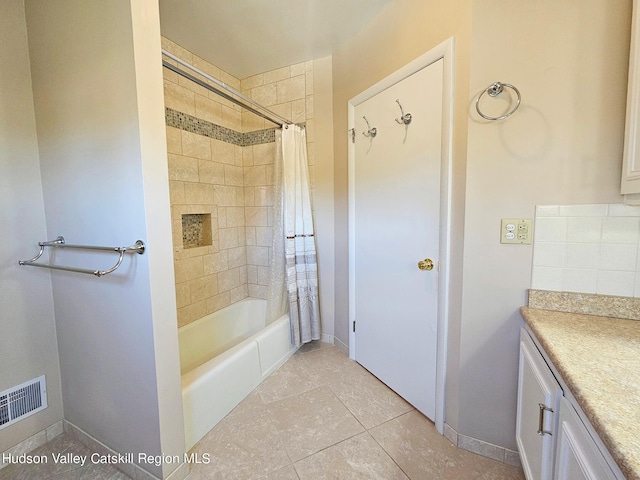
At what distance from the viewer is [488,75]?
121 cm

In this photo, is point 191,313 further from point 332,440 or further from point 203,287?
point 332,440

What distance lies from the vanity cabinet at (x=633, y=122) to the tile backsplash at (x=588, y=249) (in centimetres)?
13

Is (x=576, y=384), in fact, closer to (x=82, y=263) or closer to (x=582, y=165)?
(x=582, y=165)

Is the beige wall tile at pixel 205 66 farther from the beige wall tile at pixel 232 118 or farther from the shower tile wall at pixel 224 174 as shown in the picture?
the beige wall tile at pixel 232 118

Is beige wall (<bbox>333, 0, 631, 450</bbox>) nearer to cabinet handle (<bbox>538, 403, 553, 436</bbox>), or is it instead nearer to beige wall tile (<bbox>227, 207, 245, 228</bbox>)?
cabinet handle (<bbox>538, 403, 553, 436</bbox>)

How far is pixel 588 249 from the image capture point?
1.13 metres

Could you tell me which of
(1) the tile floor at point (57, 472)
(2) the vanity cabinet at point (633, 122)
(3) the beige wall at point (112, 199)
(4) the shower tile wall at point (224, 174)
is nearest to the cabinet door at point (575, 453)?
(2) the vanity cabinet at point (633, 122)

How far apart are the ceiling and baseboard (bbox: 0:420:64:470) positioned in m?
2.52

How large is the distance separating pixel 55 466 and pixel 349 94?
9.21 ft

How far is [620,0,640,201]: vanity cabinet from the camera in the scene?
3.02 ft

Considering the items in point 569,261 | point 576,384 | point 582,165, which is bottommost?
point 576,384

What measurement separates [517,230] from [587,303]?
0.40m

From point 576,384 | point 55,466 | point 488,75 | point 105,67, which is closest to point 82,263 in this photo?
point 105,67

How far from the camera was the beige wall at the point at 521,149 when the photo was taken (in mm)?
1061
